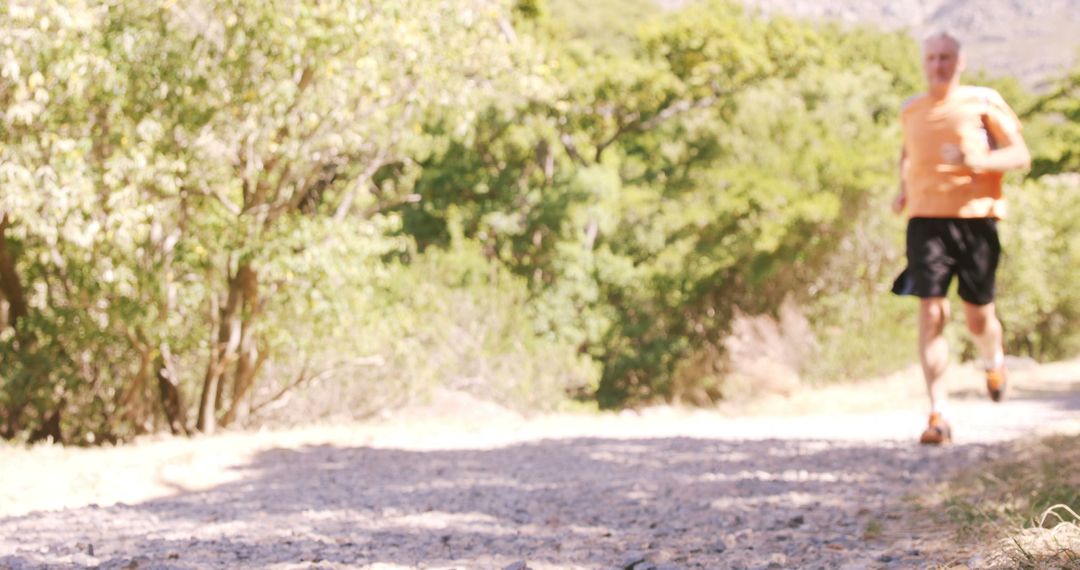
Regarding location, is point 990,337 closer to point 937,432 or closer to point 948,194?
point 937,432

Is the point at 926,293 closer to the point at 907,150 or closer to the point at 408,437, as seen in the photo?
the point at 907,150

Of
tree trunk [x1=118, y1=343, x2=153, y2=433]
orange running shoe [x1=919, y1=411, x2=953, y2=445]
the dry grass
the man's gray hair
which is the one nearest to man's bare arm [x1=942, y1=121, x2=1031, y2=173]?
the man's gray hair

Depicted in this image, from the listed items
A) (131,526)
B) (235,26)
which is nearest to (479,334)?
(235,26)

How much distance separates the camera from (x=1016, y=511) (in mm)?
3828

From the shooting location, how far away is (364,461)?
689cm

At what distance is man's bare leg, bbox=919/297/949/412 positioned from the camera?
5.41m

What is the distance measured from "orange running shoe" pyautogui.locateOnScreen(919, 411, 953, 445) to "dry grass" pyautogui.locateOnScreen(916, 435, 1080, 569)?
199mm

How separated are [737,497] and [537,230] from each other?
66.1 ft

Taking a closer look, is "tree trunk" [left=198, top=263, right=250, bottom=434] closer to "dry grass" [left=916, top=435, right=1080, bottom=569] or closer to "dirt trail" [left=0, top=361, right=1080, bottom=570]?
"dirt trail" [left=0, top=361, right=1080, bottom=570]

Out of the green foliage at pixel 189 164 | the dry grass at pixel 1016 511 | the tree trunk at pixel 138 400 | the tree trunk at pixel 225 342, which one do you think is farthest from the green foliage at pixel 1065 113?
the tree trunk at pixel 138 400

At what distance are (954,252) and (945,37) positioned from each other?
1.07m

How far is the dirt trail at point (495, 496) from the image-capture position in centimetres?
341

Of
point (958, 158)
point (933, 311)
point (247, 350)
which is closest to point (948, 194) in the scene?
point (958, 158)

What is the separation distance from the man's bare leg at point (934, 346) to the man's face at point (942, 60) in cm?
109
